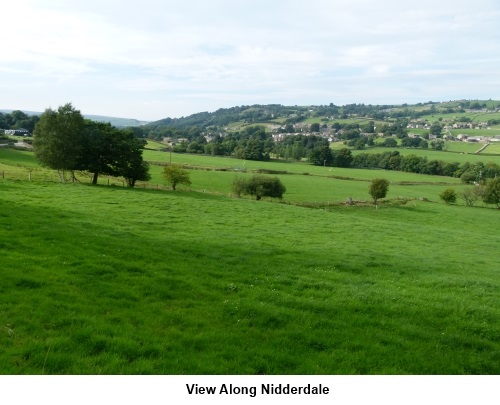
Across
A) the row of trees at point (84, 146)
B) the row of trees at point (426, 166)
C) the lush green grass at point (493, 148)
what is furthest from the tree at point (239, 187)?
the lush green grass at point (493, 148)

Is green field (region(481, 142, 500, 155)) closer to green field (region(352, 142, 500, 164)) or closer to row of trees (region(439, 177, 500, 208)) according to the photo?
green field (region(352, 142, 500, 164))

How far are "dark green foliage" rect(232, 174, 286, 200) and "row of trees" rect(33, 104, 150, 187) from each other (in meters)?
14.2

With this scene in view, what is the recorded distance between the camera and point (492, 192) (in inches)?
3022

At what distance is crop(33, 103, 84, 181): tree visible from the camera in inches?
2065

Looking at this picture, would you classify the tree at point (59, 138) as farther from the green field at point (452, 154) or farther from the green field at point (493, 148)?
the green field at point (493, 148)

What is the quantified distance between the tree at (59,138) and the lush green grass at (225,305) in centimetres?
3214

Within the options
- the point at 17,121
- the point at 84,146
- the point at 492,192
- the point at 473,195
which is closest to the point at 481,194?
the point at 473,195

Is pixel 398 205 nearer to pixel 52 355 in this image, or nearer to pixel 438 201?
pixel 438 201

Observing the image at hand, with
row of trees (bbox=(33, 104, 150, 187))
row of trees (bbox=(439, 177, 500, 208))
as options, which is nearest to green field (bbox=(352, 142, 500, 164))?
row of trees (bbox=(439, 177, 500, 208))

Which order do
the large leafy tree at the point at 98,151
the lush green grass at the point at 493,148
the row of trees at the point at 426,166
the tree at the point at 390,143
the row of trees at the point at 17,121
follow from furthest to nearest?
the tree at the point at 390,143
the lush green grass at the point at 493,148
the row of trees at the point at 17,121
the row of trees at the point at 426,166
the large leafy tree at the point at 98,151

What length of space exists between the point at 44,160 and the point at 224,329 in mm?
51081

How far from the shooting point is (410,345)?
9.39 m

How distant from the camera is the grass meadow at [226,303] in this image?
7.97 m

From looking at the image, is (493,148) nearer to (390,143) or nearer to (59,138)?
(390,143)
